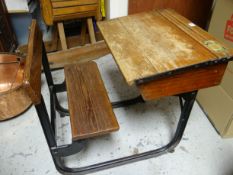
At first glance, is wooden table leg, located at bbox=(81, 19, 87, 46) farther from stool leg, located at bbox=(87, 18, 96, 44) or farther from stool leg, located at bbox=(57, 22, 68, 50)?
stool leg, located at bbox=(57, 22, 68, 50)

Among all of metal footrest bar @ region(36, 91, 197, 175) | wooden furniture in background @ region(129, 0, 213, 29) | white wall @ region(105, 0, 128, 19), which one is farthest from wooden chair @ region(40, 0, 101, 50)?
metal footrest bar @ region(36, 91, 197, 175)

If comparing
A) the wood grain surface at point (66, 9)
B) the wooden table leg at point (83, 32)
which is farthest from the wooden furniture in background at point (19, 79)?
the wooden table leg at point (83, 32)

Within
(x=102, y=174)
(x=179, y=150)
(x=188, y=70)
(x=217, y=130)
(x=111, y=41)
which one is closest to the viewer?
(x=188, y=70)

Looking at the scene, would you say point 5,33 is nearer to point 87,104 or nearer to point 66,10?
point 66,10

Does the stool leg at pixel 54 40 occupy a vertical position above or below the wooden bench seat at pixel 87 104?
below

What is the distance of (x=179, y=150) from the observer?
1.58 m

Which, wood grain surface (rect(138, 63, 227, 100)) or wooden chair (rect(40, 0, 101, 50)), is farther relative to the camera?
wooden chair (rect(40, 0, 101, 50))

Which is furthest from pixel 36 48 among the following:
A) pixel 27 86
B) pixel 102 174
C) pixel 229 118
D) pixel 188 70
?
pixel 229 118

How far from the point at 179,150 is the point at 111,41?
0.89 meters

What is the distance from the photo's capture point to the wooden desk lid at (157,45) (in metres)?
1.03

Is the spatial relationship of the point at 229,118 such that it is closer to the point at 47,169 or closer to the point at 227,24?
the point at 227,24

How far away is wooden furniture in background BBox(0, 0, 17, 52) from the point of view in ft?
7.35

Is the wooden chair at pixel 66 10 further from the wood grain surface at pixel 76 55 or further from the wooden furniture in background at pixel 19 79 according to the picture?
the wooden furniture in background at pixel 19 79

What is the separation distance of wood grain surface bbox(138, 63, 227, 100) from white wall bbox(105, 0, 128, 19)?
5.01 feet
